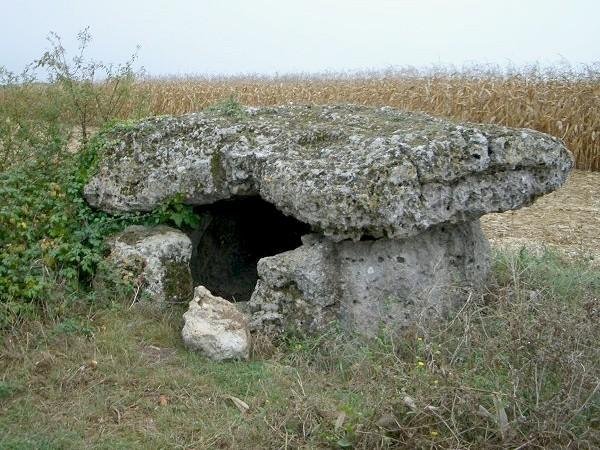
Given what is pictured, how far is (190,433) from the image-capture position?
392cm

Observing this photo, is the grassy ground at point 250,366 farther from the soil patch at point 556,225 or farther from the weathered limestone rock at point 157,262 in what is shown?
the soil patch at point 556,225

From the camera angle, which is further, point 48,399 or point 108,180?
point 108,180

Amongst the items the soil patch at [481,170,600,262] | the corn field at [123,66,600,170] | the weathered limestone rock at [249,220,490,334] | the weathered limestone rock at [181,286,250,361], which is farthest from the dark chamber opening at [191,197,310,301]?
the corn field at [123,66,600,170]

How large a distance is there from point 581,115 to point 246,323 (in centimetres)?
1086

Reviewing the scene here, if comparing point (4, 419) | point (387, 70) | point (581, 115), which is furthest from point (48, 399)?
point (387, 70)

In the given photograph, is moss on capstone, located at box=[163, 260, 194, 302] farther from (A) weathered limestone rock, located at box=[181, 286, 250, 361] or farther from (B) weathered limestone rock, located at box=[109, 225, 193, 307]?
(A) weathered limestone rock, located at box=[181, 286, 250, 361]

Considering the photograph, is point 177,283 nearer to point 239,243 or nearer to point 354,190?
point 239,243

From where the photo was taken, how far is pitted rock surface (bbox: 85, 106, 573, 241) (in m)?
4.75

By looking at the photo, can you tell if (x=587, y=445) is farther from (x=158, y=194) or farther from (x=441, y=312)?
(x=158, y=194)

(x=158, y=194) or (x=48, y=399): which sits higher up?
(x=158, y=194)

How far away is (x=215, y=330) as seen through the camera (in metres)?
4.72

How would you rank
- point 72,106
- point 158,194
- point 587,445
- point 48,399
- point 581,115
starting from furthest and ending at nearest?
point 581,115 → point 72,106 → point 158,194 → point 48,399 → point 587,445

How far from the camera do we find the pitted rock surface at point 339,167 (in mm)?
4746

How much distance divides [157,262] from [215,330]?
2.95ft
